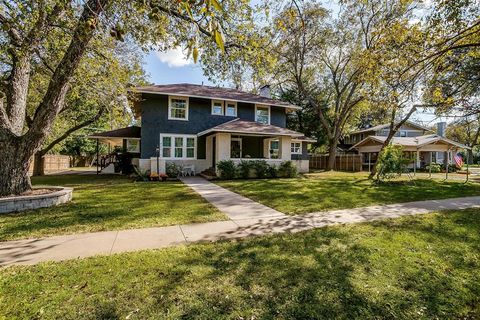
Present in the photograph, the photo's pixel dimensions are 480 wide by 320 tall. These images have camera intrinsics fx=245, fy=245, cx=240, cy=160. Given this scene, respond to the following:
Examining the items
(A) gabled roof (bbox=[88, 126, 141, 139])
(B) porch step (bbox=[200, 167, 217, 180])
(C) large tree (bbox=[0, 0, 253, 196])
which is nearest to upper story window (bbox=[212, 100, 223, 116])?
(B) porch step (bbox=[200, 167, 217, 180])

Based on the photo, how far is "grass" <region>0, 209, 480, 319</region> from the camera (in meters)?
2.59

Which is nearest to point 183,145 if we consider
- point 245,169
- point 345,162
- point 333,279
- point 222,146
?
point 222,146

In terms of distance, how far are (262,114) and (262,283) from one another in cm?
1774

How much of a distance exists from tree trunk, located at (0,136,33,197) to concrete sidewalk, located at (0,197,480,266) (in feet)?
11.8

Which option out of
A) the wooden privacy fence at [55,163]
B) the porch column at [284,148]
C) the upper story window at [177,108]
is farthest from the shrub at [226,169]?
the wooden privacy fence at [55,163]

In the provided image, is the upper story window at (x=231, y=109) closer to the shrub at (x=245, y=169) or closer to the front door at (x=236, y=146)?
the front door at (x=236, y=146)

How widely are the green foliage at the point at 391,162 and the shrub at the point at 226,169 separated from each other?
8257 millimetres

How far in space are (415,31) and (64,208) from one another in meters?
10.9

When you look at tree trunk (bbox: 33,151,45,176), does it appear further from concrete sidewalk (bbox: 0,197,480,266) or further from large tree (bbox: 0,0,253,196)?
concrete sidewalk (bbox: 0,197,480,266)

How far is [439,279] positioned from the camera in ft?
11.0

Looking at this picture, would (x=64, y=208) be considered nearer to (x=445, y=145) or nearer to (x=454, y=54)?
(x=454, y=54)

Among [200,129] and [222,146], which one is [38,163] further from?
[222,146]

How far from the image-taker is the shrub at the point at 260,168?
51.1 ft

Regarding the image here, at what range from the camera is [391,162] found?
13.0m
